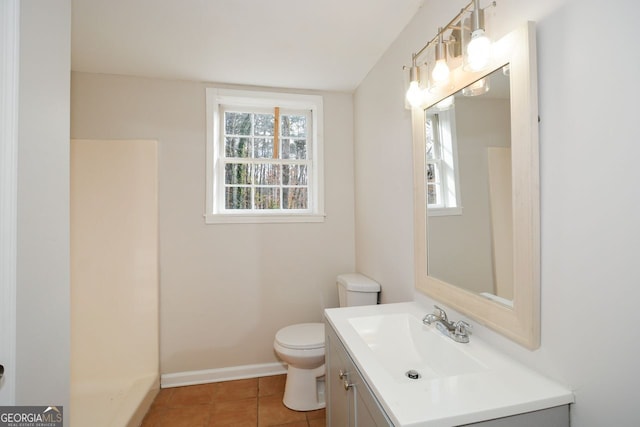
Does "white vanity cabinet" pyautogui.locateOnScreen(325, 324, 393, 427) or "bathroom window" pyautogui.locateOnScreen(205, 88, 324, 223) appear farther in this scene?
"bathroom window" pyautogui.locateOnScreen(205, 88, 324, 223)

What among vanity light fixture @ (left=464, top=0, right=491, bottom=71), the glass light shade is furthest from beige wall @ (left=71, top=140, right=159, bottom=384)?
vanity light fixture @ (left=464, top=0, right=491, bottom=71)

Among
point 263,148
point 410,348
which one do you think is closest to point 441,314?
point 410,348

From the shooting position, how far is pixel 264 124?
98.6 inches

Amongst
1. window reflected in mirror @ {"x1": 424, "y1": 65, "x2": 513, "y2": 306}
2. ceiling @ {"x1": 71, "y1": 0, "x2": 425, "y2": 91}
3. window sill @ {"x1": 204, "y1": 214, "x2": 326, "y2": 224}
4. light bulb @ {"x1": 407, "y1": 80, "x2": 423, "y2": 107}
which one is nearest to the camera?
window reflected in mirror @ {"x1": 424, "y1": 65, "x2": 513, "y2": 306}

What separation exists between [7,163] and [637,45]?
1.64 metres

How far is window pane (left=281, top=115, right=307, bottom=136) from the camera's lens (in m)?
2.54

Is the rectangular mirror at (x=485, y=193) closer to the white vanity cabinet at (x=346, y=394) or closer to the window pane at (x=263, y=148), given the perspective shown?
the white vanity cabinet at (x=346, y=394)

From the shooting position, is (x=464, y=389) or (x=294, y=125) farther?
(x=294, y=125)

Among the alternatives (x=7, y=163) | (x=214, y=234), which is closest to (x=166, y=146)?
(x=214, y=234)

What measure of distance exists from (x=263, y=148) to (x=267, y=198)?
1.46ft

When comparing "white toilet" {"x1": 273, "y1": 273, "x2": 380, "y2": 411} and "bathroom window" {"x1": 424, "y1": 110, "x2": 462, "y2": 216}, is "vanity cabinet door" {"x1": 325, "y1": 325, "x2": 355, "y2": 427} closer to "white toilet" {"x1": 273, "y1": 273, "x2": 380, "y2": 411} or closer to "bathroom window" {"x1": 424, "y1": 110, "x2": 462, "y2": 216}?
"white toilet" {"x1": 273, "y1": 273, "x2": 380, "y2": 411}

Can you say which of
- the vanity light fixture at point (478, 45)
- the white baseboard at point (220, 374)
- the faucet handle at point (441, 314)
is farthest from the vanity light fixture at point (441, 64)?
the white baseboard at point (220, 374)

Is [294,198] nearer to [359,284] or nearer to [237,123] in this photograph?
[237,123]

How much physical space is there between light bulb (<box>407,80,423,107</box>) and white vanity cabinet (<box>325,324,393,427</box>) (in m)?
1.17
